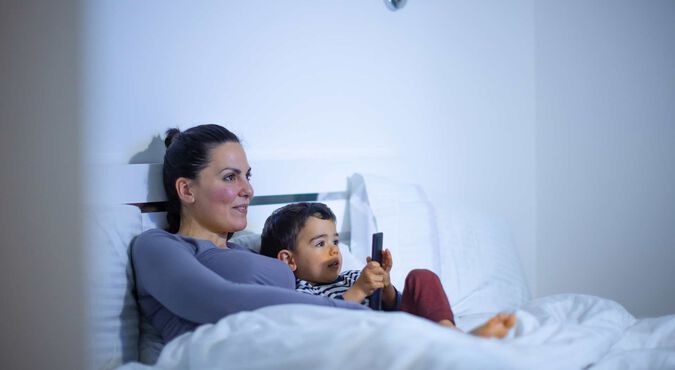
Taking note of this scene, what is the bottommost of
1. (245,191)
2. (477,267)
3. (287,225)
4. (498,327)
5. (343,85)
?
(477,267)

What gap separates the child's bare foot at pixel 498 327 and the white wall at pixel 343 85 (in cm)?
104

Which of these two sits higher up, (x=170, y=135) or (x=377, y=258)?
(x=170, y=135)

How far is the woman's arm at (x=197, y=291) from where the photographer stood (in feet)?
4.25

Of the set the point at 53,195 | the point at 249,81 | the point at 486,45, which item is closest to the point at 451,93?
the point at 486,45

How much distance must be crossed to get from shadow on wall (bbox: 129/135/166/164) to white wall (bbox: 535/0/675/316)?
1.83 m

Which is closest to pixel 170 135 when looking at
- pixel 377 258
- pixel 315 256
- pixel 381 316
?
pixel 315 256

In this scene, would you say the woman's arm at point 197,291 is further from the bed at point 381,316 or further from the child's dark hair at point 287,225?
the child's dark hair at point 287,225

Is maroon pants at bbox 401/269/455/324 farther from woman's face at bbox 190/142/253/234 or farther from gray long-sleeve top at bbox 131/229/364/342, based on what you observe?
woman's face at bbox 190/142/253/234

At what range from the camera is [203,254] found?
1542mm

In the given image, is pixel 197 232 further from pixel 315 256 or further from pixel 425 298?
pixel 425 298

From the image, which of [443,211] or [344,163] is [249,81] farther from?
[443,211]

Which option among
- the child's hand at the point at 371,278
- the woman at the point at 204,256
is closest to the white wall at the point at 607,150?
the child's hand at the point at 371,278

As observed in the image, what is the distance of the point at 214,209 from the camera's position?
65.0 inches

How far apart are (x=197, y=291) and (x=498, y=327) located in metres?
0.59
